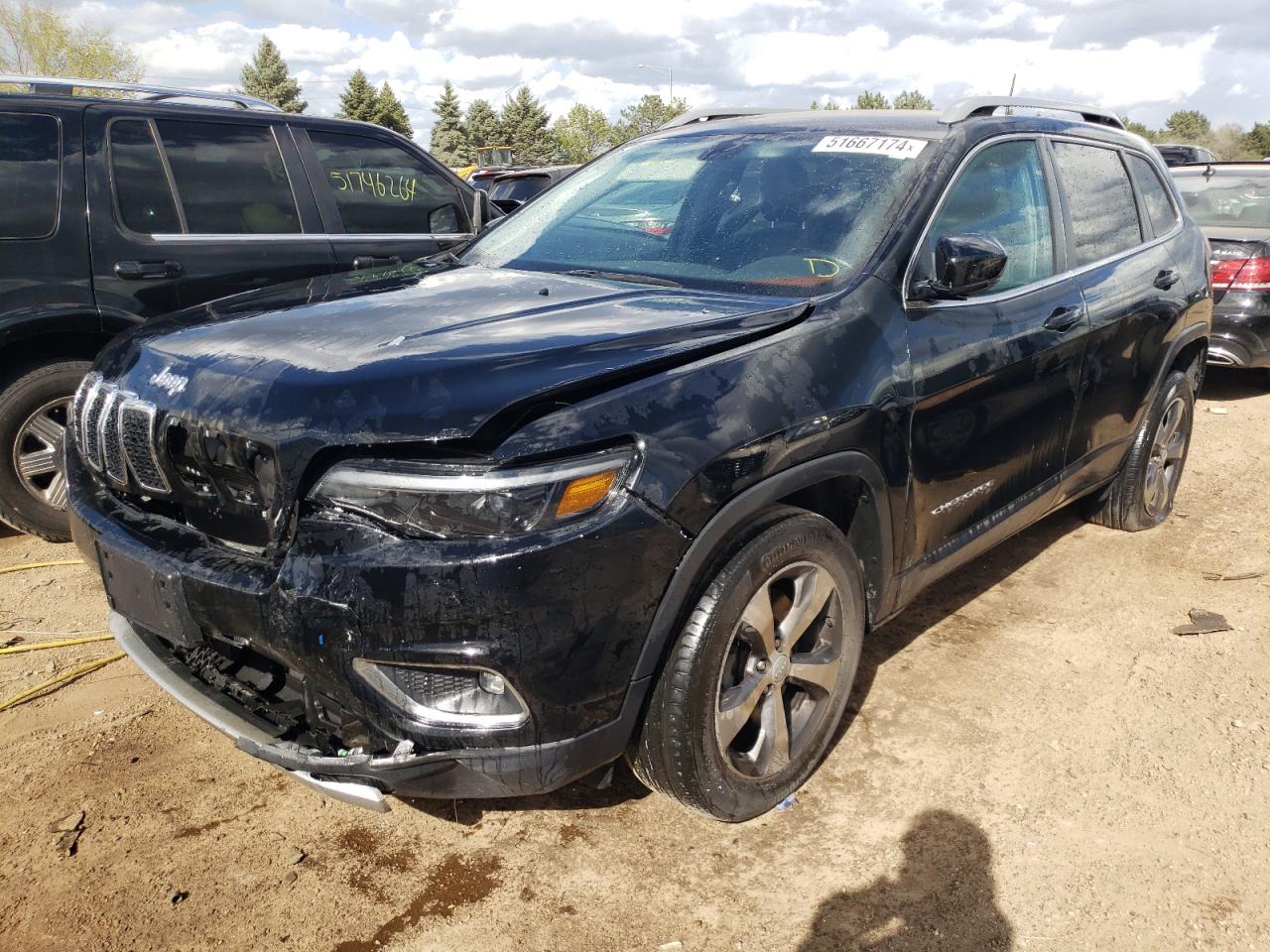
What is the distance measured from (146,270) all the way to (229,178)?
72 cm

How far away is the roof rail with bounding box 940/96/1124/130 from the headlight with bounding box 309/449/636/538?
6.91ft

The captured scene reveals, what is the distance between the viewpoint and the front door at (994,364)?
300 centimetres

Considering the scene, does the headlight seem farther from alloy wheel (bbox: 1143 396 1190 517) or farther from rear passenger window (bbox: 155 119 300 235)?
alloy wheel (bbox: 1143 396 1190 517)

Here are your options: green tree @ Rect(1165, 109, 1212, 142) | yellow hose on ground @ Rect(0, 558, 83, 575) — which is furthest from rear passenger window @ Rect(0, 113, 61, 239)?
green tree @ Rect(1165, 109, 1212, 142)

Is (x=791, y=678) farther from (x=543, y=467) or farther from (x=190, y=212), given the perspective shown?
(x=190, y=212)

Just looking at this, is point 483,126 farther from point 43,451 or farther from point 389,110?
point 43,451

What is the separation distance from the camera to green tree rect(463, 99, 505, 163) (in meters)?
77.8

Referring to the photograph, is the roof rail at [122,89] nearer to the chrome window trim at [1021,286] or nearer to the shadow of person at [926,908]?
the chrome window trim at [1021,286]

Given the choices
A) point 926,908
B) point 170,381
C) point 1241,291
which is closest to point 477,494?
point 170,381

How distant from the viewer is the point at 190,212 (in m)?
4.87

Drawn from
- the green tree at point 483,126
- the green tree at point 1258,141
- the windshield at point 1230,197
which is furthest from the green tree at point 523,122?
the windshield at point 1230,197

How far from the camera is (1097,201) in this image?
4.08 metres

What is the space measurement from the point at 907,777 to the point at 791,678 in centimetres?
58

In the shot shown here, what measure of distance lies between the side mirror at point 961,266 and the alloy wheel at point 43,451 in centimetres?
371
